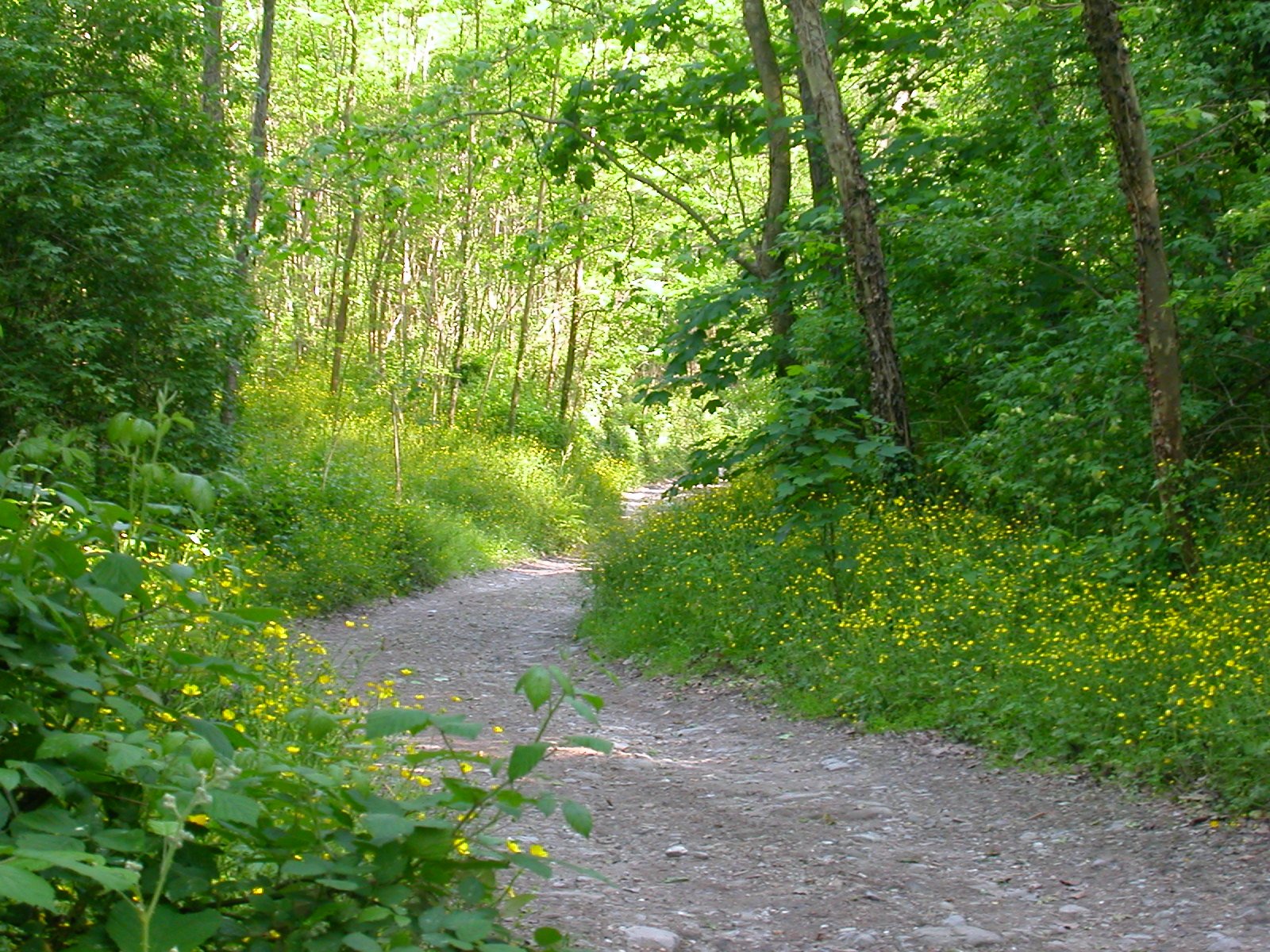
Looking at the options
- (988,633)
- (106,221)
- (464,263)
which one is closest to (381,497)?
(106,221)

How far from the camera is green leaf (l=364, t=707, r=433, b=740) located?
269cm

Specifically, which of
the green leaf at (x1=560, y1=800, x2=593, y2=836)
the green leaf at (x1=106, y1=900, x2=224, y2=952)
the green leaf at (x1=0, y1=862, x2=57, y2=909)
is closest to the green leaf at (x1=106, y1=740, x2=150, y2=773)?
the green leaf at (x1=106, y1=900, x2=224, y2=952)

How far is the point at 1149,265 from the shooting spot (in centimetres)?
803

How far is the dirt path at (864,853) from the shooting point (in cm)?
445

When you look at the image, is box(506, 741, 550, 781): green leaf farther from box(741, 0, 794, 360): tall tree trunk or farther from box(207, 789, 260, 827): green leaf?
box(741, 0, 794, 360): tall tree trunk

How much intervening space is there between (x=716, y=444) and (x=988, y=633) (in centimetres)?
575

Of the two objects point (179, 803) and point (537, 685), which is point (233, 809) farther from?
point (537, 685)

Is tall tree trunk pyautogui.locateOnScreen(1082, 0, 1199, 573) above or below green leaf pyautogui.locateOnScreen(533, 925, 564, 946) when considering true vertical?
above

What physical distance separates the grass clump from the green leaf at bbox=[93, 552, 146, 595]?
15.7 ft

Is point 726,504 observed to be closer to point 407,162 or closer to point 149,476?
point 407,162

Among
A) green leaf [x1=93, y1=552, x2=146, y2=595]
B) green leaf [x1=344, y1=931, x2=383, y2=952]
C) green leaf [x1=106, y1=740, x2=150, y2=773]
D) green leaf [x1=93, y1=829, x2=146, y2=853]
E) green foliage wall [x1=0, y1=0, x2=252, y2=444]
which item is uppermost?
green foliage wall [x1=0, y1=0, x2=252, y2=444]

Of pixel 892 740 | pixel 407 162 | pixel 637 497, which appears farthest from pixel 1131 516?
pixel 637 497

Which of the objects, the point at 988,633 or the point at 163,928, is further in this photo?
the point at 988,633

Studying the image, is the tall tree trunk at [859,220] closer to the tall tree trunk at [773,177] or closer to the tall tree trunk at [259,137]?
→ the tall tree trunk at [773,177]
